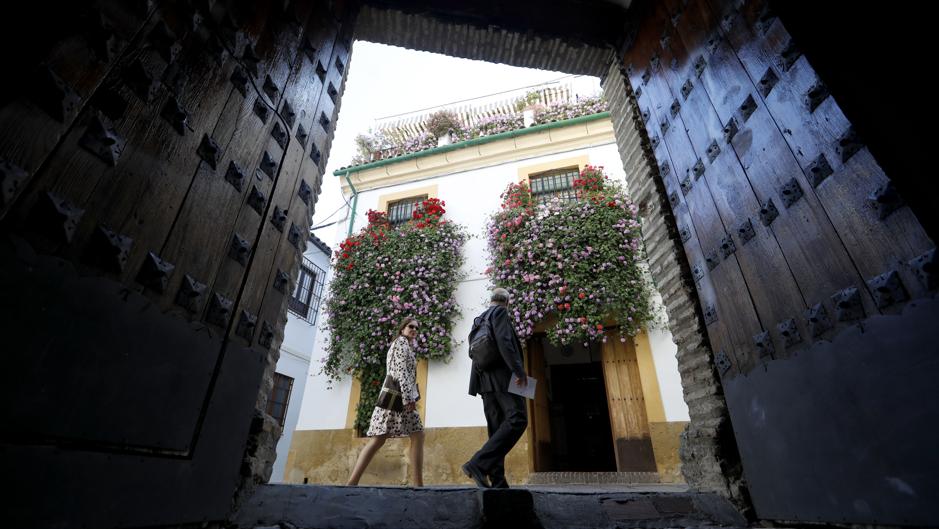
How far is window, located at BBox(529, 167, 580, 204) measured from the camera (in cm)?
827

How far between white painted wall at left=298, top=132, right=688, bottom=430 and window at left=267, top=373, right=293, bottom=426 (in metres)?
2.46

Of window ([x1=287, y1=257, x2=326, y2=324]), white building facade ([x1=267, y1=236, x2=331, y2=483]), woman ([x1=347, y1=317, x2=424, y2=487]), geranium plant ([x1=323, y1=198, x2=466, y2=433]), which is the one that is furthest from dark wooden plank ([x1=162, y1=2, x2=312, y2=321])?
window ([x1=287, y1=257, x2=326, y2=324])

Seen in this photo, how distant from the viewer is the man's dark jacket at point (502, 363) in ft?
9.89

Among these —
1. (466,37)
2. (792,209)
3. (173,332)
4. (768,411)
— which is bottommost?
(768,411)

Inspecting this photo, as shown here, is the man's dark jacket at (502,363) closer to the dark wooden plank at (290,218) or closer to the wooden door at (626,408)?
the dark wooden plank at (290,218)

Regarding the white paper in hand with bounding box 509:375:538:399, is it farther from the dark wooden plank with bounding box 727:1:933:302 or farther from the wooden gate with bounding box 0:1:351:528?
the dark wooden plank with bounding box 727:1:933:302

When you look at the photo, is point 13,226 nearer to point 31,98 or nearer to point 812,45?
point 31,98

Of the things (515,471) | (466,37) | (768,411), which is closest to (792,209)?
(768,411)

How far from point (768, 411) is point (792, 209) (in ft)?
3.16

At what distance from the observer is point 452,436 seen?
21.8 feet

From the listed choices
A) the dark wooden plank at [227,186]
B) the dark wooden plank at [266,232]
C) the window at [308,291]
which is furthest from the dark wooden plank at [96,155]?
the window at [308,291]

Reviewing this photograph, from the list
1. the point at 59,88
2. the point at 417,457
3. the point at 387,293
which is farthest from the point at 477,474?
the point at 387,293

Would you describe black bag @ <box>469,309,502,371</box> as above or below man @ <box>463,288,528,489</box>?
above

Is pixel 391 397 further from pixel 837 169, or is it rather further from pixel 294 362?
pixel 294 362
